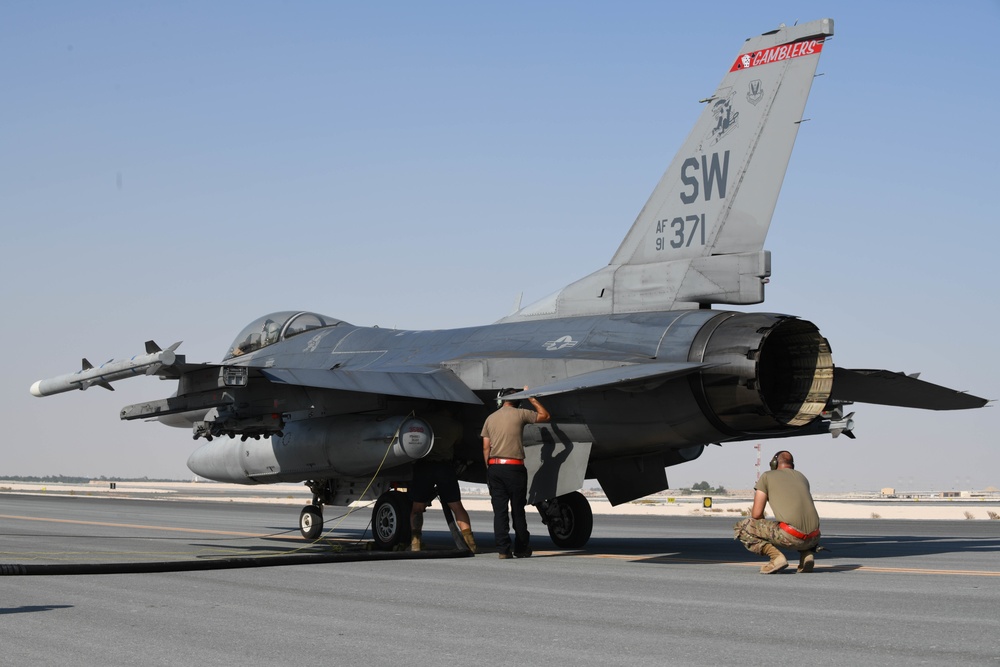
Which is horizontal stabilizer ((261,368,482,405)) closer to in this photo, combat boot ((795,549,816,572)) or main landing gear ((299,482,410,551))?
main landing gear ((299,482,410,551))

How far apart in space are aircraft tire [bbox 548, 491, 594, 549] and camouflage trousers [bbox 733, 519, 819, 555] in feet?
15.2

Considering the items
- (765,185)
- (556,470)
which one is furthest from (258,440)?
(765,185)

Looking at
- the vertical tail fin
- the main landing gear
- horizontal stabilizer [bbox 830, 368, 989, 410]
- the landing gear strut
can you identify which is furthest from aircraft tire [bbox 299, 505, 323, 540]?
horizontal stabilizer [bbox 830, 368, 989, 410]

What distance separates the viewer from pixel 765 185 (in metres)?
11.6

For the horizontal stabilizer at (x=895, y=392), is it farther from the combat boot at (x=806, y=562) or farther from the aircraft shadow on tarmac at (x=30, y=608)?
the aircraft shadow on tarmac at (x=30, y=608)

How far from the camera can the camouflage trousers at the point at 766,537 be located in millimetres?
9375

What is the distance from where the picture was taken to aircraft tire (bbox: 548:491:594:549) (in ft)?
46.5

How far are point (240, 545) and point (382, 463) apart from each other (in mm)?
2637

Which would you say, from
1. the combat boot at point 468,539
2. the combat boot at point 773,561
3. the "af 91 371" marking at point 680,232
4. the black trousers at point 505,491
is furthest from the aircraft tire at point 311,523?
the combat boot at point 773,561

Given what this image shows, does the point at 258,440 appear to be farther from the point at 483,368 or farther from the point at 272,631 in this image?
the point at 272,631

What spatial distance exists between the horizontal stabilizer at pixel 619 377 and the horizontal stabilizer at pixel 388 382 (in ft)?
6.30

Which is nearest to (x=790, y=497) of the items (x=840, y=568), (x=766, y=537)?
(x=766, y=537)

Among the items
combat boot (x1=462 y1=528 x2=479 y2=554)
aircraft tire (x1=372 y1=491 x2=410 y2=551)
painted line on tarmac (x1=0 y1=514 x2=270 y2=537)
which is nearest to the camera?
Result: combat boot (x1=462 y1=528 x2=479 y2=554)

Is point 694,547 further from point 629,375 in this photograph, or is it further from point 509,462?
point 629,375
